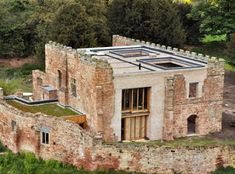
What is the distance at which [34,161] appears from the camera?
119 ft

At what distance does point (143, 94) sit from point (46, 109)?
671cm

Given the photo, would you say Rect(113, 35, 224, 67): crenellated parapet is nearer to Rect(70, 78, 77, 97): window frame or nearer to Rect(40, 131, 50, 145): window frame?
Rect(70, 78, 77, 97): window frame

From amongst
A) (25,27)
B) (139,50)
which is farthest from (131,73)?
(25,27)

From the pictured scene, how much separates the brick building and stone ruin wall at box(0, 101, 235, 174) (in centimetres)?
315

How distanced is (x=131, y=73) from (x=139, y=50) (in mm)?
8746

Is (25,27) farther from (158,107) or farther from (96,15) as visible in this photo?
(158,107)

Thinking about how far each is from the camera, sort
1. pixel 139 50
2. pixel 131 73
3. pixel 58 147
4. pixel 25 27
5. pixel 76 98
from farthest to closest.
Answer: pixel 25 27 < pixel 139 50 < pixel 76 98 < pixel 131 73 < pixel 58 147

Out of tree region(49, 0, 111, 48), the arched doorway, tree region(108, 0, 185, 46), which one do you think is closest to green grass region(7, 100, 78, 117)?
the arched doorway

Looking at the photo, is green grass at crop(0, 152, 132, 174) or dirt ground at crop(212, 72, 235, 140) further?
dirt ground at crop(212, 72, 235, 140)

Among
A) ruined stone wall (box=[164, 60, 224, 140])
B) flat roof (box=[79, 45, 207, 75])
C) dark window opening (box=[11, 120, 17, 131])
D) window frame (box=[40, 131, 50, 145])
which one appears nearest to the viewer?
window frame (box=[40, 131, 50, 145])

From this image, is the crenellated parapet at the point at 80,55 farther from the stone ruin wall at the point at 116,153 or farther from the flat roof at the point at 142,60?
the stone ruin wall at the point at 116,153

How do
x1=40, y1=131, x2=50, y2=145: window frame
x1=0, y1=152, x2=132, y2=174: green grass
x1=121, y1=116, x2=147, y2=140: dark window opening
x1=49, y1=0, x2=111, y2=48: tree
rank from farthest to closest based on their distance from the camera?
x1=49, y1=0, x2=111, y2=48: tree < x1=121, y1=116, x2=147, y2=140: dark window opening < x1=40, y1=131, x2=50, y2=145: window frame < x1=0, y1=152, x2=132, y2=174: green grass

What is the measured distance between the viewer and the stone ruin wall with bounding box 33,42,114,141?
37.4 m

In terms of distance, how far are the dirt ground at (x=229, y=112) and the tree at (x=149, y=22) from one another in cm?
801
